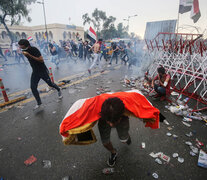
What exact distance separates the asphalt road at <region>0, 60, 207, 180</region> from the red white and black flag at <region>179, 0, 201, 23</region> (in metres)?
6.75

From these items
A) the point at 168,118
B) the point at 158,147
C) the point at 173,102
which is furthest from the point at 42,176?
the point at 173,102

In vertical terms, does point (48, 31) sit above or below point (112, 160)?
above

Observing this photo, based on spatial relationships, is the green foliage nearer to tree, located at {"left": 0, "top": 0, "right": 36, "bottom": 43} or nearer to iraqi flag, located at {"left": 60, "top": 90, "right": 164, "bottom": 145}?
tree, located at {"left": 0, "top": 0, "right": 36, "bottom": 43}

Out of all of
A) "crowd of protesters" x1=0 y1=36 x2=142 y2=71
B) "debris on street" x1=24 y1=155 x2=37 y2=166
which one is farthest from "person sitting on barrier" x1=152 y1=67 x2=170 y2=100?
"crowd of protesters" x1=0 y1=36 x2=142 y2=71

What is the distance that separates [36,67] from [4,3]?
22864 mm

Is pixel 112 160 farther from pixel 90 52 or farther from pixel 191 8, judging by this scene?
pixel 90 52

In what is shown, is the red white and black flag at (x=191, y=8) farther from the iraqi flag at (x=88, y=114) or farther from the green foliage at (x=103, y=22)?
the green foliage at (x=103, y=22)

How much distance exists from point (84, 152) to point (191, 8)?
349 inches

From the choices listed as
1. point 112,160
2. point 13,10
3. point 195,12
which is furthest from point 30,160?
point 13,10

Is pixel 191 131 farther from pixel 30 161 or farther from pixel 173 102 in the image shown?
pixel 30 161

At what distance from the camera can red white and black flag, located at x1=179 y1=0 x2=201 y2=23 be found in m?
6.78

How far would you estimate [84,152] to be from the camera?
225cm

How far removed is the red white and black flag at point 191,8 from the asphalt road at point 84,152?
675 cm

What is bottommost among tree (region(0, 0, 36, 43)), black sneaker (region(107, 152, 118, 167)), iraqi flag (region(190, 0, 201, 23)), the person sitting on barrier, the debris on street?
the debris on street
